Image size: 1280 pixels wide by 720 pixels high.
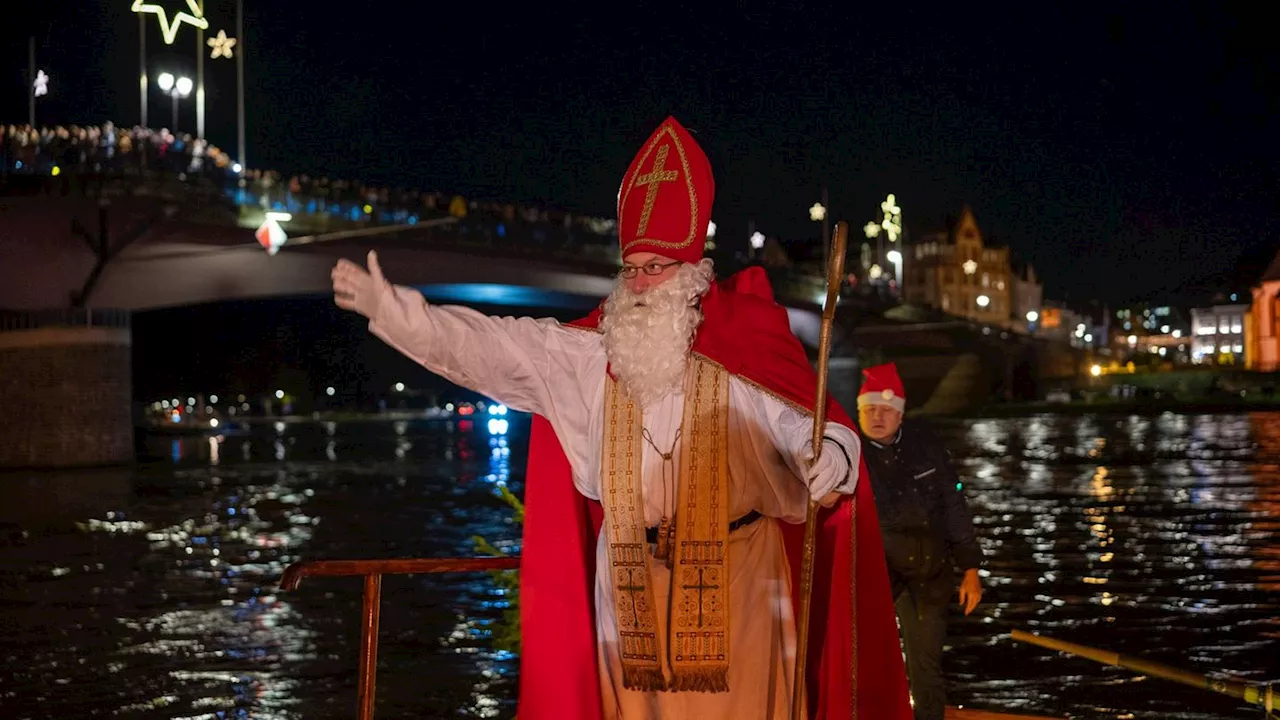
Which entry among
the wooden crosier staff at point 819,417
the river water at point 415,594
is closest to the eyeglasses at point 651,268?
Answer: the wooden crosier staff at point 819,417

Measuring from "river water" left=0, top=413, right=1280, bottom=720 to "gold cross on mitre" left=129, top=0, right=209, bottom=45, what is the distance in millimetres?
21272

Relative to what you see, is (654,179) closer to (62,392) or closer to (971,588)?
(971,588)

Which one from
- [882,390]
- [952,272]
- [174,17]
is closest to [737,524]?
[882,390]

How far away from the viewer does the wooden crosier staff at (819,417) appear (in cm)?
375

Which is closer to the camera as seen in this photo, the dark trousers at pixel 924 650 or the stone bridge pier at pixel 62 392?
the dark trousers at pixel 924 650

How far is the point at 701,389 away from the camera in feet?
14.3

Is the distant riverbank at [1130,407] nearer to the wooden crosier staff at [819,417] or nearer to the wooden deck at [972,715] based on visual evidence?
the wooden deck at [972,715]

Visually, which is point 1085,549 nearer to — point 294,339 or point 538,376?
point 538,376

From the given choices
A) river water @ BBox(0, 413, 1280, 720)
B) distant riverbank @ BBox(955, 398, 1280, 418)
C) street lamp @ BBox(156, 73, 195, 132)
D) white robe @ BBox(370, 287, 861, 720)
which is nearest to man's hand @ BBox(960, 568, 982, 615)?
river water @ BBox(0, 413, 1280, 720)

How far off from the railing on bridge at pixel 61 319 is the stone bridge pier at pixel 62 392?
28 mm

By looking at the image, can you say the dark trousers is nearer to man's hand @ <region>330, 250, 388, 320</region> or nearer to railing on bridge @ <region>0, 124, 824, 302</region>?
man's hand @ <region>330, 250, 388, 320</region>

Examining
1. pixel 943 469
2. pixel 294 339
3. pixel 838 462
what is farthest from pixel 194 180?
pixel 294 339

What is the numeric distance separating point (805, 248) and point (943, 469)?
14083 centimetres

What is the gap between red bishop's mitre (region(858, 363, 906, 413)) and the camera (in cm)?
709
